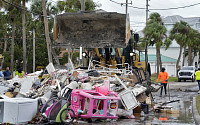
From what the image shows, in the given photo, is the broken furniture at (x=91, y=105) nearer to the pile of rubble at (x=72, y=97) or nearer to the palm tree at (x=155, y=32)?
the pile of rubble at (x=72, y=97)

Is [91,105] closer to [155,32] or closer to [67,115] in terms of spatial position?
[67,115]

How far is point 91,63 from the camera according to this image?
1599 centimetres

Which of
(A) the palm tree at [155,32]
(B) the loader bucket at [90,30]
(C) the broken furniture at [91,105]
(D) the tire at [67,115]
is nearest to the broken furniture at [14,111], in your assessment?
(D) the tire at [67,115]

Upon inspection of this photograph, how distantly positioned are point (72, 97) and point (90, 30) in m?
5.54

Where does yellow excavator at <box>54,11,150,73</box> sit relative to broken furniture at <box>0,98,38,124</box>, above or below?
above

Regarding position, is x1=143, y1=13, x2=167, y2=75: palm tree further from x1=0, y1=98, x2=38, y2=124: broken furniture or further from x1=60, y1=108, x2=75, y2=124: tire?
x1=0, y1=98, x2=38, y2=124: broken furniture

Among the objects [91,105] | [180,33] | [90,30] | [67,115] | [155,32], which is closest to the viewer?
[91,105]

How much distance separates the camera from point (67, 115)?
1012 cm

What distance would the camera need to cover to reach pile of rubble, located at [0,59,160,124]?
32.1ft

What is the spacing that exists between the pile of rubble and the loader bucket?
1385 mm

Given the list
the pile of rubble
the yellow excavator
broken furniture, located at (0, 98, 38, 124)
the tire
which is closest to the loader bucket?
the yellow excavator

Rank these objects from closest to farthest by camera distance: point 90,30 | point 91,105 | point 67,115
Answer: point 91,105 → point 67,115 → point 90,30

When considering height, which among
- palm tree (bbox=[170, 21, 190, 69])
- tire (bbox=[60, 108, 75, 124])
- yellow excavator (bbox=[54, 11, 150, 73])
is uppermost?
palm tree (bbox=[170, 21, 190, 69])

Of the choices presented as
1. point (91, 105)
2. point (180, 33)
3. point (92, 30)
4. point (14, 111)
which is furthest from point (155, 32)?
point (14, 111)
